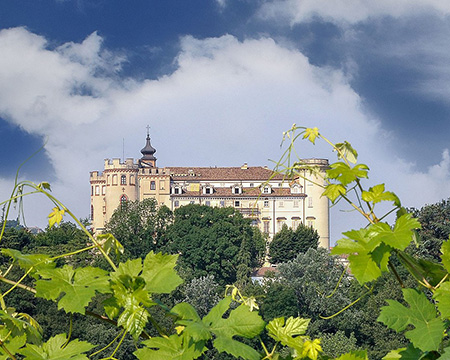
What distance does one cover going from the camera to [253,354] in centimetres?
102

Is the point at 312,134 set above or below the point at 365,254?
above

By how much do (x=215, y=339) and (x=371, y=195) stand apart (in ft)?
1.14

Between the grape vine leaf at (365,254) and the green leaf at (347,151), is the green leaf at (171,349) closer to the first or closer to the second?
the grape vine leaf at (365,254)

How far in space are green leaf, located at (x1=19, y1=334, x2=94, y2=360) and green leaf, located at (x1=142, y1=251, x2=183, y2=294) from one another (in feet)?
0.45

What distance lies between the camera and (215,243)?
4272 centimetres

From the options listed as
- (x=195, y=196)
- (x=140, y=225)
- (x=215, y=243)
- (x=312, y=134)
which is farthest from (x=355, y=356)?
(x=195, y=196)

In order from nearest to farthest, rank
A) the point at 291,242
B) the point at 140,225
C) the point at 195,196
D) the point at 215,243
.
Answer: the point at 215,243, the point at 140,225, the point at 291,242, the point at 195,196

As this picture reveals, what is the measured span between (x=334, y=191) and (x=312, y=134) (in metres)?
0.18

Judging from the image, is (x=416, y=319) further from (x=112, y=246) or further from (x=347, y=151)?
(x=112, y=246)

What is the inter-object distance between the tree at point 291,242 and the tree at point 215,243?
96.8 inches

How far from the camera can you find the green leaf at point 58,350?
108cm

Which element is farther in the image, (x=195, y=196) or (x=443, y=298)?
(x=195, y=196)

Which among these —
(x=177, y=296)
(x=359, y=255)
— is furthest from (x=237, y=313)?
(x=177, y=296)

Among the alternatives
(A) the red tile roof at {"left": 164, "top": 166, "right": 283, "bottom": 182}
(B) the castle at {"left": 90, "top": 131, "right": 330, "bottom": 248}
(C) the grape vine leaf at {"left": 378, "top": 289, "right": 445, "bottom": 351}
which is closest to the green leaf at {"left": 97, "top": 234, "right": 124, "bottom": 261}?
(C) the grape vine leaf at {"left": 378, "top": 289, "right": 445, "bottom": 351}
